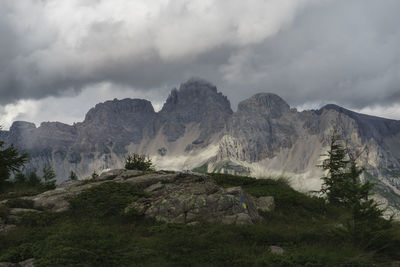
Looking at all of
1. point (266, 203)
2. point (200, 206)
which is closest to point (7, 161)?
point (200, 206)

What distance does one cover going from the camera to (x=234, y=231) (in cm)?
1427

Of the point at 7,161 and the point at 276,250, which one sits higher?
the point at 7,161

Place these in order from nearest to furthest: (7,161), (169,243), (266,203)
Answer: (169,243)
(266,203)
(7,161)

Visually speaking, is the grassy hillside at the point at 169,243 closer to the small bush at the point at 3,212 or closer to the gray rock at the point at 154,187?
the small bush at the point at 3,212

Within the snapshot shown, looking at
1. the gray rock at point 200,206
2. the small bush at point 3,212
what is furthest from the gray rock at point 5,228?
the gray rock at point 200,206

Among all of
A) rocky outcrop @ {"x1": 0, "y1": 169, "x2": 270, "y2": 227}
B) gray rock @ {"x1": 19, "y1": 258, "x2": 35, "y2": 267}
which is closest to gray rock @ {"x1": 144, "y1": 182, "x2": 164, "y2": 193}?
rocky outcrop @ {"x1": 0, "y1": 169, "x2": 270, "y2": 227}

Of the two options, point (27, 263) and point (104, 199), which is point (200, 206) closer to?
point (104, 199)

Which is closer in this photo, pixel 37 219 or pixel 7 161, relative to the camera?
pixel 37 219

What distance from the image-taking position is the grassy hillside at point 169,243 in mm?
10820

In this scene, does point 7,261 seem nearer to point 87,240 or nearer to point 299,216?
point 87,240

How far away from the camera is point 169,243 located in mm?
12414

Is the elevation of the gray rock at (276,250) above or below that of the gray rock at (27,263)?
above

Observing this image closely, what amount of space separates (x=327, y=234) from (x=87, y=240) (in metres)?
10.4

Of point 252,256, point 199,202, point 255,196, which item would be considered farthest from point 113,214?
point 255,196
